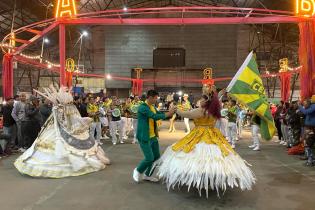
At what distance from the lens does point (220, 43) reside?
31250mm

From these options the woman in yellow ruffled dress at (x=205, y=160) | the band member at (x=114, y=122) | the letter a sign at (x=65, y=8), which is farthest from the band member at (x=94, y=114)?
the woman in yellow ruffled dress at (x=205, y=160)

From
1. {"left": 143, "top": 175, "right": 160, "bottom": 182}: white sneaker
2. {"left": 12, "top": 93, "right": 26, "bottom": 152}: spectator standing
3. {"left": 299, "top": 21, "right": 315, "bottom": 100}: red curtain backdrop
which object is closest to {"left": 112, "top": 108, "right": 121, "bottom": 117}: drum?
{"left": 12, "top": 93, "right": 26, "bottom": 152}: spectator standing

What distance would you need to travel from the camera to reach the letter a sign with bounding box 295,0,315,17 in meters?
9.09

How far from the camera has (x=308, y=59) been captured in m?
9.49

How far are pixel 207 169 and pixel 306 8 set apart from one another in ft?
19.8

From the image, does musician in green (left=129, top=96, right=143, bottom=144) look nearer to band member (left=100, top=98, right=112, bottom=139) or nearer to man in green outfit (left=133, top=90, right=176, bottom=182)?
band member (left=100, top=98, right=112, bottom=139)

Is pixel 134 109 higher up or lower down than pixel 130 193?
higher up

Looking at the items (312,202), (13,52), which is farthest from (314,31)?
(13,52)

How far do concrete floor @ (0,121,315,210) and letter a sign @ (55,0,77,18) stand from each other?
426cm

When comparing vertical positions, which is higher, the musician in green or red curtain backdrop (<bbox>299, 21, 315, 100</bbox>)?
red curtain backdrop (<bbox>299, 21, 315, 100</bbox>)

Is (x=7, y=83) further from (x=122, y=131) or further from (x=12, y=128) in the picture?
(x=122, y=131)

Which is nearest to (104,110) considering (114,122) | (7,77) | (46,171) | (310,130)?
(114,122)

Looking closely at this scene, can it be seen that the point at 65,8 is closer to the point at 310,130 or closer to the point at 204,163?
the point at 204,163

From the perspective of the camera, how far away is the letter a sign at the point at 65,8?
377 inches
